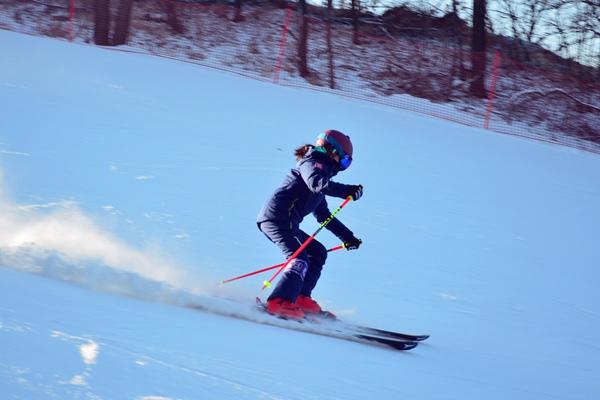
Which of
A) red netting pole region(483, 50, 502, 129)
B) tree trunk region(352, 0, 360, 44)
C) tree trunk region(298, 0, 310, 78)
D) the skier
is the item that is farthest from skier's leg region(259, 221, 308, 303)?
tree trunk region(352, 0, 360, 44)

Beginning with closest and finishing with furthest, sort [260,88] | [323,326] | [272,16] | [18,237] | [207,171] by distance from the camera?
[323,326]
[18,237]
[207,171]
[260,88]
[272,16]

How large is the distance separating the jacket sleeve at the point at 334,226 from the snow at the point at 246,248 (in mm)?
585

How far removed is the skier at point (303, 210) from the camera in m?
5.29

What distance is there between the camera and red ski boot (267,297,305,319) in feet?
17.4

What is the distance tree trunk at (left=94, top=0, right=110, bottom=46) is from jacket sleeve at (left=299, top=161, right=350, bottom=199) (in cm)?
1290

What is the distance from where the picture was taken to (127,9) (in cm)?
1691

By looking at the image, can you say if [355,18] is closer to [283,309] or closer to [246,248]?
[246,248]

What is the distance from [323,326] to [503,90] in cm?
1314

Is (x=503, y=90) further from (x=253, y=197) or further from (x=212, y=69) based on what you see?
(x=253, y=197)

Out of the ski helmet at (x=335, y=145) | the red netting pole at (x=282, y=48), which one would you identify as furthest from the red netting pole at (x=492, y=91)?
the ski helmet at (x=335, y=145)

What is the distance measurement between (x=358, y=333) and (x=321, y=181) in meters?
1.06

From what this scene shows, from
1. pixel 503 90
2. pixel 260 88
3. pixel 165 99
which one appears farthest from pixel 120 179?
pixel 503 90

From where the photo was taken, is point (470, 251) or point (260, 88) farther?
point (260, 88)

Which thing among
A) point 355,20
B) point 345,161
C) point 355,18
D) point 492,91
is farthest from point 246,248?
point 355,18
